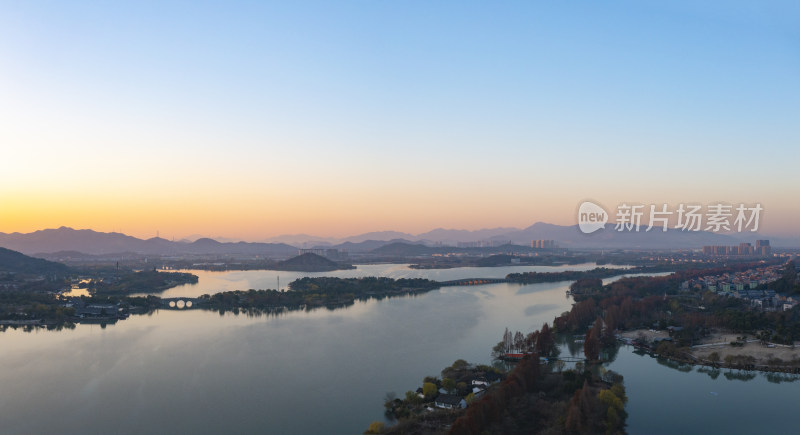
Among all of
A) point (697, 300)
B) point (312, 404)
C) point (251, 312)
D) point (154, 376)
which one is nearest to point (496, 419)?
point (312, 404)

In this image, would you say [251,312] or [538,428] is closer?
[538,428]

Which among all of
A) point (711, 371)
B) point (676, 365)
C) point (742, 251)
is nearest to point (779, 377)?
point (711, 371)

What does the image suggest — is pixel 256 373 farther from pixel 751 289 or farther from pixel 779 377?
pixel 751 289

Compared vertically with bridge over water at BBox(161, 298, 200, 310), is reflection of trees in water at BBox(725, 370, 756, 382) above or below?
below

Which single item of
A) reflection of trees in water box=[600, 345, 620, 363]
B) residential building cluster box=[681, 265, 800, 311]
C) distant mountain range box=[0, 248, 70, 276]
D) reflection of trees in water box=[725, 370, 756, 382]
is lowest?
reflection of trees in water box=[725, 370, 756, 382]

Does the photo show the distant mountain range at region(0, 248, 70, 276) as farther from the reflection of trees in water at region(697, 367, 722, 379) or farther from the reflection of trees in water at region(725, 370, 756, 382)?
the reflection of trees in water at region(725, 370, 756, 382)

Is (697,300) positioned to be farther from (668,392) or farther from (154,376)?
(154,376)

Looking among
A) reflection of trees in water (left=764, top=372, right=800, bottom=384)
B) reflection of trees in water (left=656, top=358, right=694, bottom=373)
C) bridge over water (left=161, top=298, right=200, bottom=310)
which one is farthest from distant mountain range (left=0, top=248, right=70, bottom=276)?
reflection of trees in water (left=764, top=372, right=800, bottom=384)
